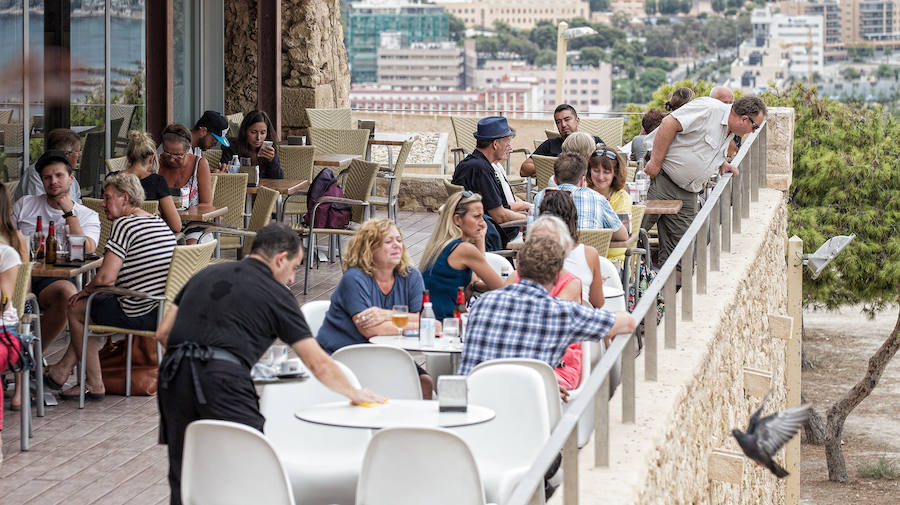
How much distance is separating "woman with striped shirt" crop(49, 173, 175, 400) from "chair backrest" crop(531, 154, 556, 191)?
3.59 m

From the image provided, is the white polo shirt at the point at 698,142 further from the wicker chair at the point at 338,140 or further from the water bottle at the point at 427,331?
the wicker chair at the point at 338,140

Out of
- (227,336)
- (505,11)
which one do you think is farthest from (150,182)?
(505,11)

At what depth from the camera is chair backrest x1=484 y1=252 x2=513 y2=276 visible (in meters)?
6.09

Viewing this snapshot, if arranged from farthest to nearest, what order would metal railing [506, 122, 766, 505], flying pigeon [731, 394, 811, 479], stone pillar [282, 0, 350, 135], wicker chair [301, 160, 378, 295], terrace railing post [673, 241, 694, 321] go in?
stone pillar [282, 0, 350, 135]
wicker chair [301, 160, 378, 295]
terrace railing post [673, 241, 694, 321]
flying pigeon [731, 394, 811, 479]
metal railing [506, 122, 766, 505]

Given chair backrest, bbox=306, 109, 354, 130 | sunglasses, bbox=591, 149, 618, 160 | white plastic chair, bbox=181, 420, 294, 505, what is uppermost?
chair backrest, bbox=306, 109, 354, 130

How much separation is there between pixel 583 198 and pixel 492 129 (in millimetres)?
817

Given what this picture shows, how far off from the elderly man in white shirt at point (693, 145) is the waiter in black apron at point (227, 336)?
15.2 feet

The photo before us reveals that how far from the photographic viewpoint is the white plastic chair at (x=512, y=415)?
12.9 ft

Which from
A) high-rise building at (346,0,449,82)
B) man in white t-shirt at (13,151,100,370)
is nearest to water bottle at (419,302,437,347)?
man in white t-shirt at (13,151,100,370)

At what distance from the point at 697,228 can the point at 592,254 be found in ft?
1.95

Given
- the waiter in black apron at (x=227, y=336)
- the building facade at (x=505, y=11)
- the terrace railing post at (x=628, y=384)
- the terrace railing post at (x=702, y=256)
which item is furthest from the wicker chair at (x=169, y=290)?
the building facade at (x=505, y=11)

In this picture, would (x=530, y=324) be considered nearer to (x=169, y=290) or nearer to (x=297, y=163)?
(x=169, y=290)

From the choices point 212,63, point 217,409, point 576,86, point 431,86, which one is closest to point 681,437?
point 217,409

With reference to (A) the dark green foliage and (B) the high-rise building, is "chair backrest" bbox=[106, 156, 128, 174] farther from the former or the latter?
(B) the high-rise building
